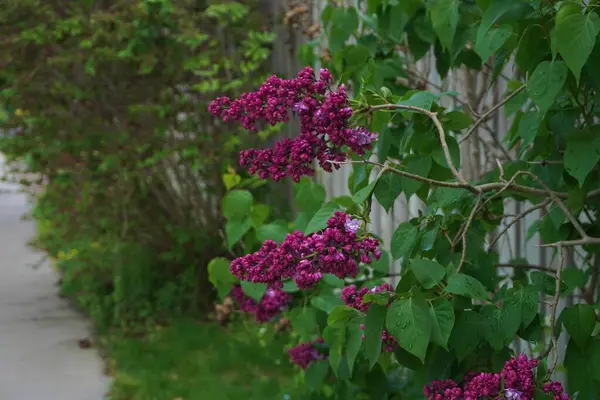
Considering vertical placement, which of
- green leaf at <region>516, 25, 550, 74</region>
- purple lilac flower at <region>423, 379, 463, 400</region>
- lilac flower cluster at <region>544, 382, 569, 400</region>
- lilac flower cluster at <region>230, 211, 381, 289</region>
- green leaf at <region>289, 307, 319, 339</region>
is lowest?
green leaf at <region>289, 307, 319, 339</region>

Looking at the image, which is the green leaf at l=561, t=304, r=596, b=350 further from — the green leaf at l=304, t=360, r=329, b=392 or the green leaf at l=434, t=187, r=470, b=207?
the green leaf at l=304, t=360, r=329, b=392

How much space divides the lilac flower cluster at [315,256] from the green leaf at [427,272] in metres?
0.18

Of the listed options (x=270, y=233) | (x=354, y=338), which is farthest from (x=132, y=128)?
(x=354, y=338)

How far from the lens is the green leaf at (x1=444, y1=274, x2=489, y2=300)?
1.95 m

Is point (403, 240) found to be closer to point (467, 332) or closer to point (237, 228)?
point (467, 332)

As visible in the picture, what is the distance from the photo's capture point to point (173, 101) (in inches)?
224

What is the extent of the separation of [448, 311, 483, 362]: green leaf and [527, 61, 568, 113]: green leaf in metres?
0.51

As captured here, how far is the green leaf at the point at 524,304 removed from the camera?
206 centimetres

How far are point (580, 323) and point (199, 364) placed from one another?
10.9 ft

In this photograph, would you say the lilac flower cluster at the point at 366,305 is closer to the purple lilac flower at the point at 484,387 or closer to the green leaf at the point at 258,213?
the purple lilac flower at the point at 484,387

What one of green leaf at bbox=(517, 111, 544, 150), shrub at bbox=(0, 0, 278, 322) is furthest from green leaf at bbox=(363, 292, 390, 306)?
shrub at bbox=(0, 0, 278, 322)

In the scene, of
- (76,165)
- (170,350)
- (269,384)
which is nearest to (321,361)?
(269,384)

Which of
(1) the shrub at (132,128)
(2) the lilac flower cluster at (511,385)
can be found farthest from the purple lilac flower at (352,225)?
(1) the shrub at (132,128)

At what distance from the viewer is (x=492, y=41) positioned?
80.4 inches
